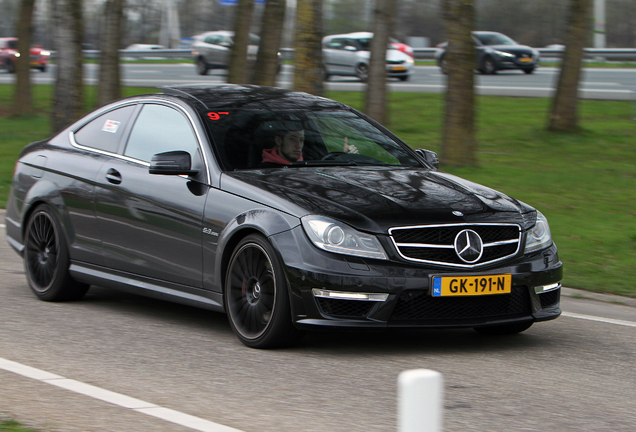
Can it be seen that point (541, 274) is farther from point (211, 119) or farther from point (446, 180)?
point (211, 119)

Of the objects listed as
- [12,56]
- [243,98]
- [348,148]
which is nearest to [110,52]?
[243,98]

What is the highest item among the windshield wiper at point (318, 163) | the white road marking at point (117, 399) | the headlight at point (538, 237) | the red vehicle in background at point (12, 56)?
the windshield wiper at point (318, 163)

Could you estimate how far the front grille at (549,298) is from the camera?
613cm

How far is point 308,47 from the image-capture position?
14438mm

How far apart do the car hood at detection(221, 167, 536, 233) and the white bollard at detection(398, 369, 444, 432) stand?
10.8 feet

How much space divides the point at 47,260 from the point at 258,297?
8.34 feet

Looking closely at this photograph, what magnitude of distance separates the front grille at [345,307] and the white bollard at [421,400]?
3.28 m

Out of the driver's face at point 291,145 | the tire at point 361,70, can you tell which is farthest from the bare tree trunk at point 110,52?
the tire at point 361,70

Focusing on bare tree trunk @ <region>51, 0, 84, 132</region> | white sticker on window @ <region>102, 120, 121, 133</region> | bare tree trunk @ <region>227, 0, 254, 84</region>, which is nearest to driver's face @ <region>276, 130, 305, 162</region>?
white sticker on window @ <region>102, 120, 121, 133</region>

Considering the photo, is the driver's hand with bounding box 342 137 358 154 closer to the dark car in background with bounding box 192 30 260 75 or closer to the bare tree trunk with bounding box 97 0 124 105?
the bare tree trunk with bounding box 97 0 124 105

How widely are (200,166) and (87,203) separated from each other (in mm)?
1278

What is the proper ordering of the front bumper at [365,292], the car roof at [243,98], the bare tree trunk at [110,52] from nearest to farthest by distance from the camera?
the front bumper at [365,292]
the car roof at [243,98]
the bare tree trunk at [110,52]

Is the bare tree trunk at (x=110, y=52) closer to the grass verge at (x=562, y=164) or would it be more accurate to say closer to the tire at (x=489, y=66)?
the grass verge at (x=562, y=164)

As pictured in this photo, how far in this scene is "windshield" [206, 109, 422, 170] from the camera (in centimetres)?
657
